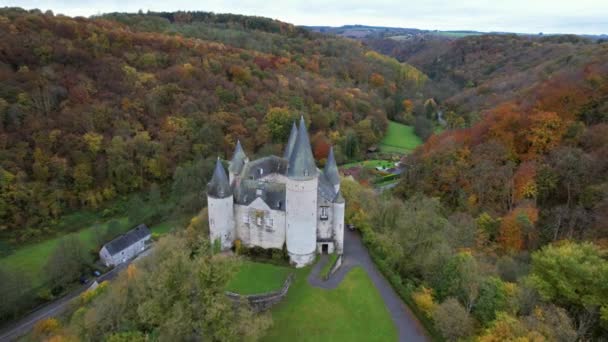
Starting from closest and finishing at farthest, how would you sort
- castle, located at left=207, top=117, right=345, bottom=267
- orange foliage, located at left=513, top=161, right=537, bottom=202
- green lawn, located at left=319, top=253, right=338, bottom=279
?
1. green lawn, located at left=319, top=253, right=338, bottom=279
2. castle, located at left=207, top=117, right=345, bottom=267
3. orange foliage, located at left=513, top=161, right=537, bottom=202

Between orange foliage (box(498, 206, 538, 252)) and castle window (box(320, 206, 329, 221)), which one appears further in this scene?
orange foliage (box(498, 206, 538, 252))

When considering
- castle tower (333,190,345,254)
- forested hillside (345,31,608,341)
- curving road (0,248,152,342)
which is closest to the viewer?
forested hillside (345,31,608,341)

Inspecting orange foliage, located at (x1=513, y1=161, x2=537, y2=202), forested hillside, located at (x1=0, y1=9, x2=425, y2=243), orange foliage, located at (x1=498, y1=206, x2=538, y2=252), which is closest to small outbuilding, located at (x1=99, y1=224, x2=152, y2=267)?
forested hillside, located at (x1=0, y1=9, x2=425, y2=243)

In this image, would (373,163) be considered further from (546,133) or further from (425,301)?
(425,301)

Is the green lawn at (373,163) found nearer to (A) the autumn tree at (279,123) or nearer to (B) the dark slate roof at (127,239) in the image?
(A) the autumn tree at (279,123)

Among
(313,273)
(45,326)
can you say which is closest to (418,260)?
(313,273)

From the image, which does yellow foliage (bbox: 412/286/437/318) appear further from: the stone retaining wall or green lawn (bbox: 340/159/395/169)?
green lawn (bbox: 340/159/395/169)
